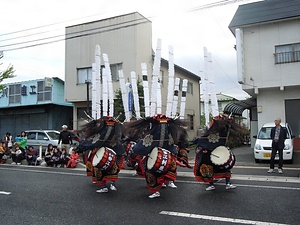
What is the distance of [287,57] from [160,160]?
1142cm

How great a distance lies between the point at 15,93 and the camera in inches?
940

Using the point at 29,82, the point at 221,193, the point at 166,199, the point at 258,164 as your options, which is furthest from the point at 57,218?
the point at 29,82

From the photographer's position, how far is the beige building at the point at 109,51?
62.7ft

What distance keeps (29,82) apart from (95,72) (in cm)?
1740

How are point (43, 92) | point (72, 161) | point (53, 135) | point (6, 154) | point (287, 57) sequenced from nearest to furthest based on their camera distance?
point (72, 161), point (6, 154), point (287, 57), point (53, 135), point (43, 92)

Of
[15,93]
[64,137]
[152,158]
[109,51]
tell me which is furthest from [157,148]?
[15,93]

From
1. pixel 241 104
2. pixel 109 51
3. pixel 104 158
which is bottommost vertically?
pixel 104 158

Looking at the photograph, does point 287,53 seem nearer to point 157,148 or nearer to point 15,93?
point 157,148

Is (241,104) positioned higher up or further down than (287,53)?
further down

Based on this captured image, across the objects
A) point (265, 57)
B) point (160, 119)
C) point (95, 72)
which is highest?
point (265, 57)

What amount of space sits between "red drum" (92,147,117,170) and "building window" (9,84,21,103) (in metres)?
19.0

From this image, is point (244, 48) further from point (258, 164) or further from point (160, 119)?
point (160, 119)

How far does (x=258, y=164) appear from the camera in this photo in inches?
455

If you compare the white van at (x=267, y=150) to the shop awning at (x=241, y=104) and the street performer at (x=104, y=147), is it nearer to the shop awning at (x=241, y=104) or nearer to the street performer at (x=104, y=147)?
the street performer at (x=104, y=147)
